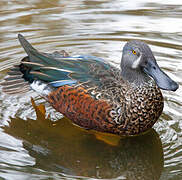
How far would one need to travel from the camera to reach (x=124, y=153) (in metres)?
4.85

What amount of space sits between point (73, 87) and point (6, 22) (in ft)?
11.8

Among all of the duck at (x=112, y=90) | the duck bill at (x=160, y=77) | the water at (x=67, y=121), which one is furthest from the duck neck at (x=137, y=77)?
the water at (x=67, y=121)

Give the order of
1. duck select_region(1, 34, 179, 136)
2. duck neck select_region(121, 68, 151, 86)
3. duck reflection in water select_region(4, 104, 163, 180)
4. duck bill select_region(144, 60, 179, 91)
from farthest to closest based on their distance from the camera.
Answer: duck neck select_region(121, 68, 151, 86), duck select_region(1, 34, 179, 136), duck bill select_region(144, 60, 179, 91), duck reflection in water select_region(4, 104, 163, 180)

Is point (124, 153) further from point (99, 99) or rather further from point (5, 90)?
point (5, 90)

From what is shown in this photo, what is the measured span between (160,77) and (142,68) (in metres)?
0.26

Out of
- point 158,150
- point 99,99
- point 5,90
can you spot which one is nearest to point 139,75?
point 99,99

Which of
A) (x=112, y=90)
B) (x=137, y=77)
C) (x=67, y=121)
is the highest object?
(x=137, y=77)

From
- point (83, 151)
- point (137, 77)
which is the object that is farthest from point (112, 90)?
point (83, 151)

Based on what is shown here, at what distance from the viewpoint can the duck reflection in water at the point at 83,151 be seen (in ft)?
14.7

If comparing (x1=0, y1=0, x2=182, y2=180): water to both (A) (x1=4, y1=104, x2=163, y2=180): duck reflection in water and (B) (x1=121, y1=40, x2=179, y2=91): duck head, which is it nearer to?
(A) (x1=4, y1=104, x2=163, y2=180): duck reflection in water

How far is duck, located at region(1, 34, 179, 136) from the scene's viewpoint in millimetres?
4777

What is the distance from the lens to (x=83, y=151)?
4855 mm

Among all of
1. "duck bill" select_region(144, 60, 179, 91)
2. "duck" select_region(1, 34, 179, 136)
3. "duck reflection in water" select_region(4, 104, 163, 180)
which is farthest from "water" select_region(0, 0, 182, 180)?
"duck bill" select_region(144, 60, 179, 91)

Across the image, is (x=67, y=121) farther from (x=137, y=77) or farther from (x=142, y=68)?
(x=142, y=68)
